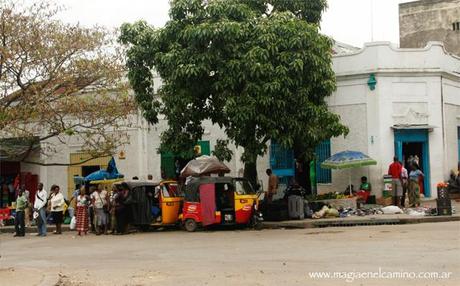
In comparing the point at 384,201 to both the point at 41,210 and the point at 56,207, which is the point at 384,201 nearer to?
the point at 56,207

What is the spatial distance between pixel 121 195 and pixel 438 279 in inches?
512

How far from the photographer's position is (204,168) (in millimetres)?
19656

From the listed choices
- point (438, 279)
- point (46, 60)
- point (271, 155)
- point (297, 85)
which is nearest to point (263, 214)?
point (297, 85)

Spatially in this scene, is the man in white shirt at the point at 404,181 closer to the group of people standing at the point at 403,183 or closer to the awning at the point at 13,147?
the group of people standing at the point at 403,183

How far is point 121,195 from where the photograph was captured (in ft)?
66.9

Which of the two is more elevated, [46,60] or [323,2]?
[323,2]

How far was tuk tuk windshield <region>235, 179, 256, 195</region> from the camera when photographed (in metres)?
19.3

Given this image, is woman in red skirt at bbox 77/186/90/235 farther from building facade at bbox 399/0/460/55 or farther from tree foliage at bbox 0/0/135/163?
building facade at bbox 399/0/460/55

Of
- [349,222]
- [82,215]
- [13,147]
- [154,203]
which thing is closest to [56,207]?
[82,215]

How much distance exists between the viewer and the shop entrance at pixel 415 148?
2431cm

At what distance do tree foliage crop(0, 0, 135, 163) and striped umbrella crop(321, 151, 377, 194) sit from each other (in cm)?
741

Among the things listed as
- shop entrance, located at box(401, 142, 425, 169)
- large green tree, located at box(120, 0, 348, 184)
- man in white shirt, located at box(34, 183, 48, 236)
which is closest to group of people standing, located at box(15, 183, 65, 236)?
man in white shirt, located at box(34, 183, 48, 236)

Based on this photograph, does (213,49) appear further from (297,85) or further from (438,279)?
(438,279)

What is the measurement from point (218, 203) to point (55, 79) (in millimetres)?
7582
